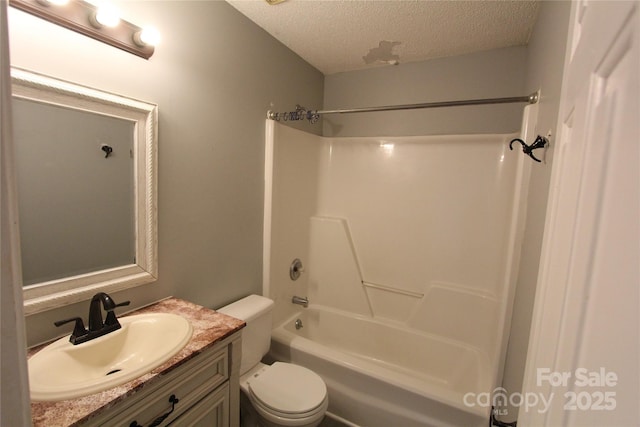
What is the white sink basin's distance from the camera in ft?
2.62

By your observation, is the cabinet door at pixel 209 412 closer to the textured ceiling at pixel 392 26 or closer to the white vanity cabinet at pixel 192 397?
the white vanity cabinet at pixel 192 397

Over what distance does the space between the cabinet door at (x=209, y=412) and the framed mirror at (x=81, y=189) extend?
0.59 metres

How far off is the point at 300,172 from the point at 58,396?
1.92 m

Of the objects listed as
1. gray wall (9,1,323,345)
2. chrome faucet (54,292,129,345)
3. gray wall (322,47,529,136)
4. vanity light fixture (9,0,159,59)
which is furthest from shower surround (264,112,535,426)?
Result: chrome faucet (54,292,129,345)

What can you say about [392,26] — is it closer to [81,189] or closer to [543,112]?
[543,112]

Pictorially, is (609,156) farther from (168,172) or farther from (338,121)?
(338,121)

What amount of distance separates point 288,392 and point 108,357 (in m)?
0.88

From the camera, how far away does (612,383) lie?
256 mm

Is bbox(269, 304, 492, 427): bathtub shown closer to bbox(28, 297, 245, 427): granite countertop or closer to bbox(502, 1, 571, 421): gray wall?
bbox(502, 1, 571, 421): gray wall

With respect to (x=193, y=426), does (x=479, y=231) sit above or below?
above

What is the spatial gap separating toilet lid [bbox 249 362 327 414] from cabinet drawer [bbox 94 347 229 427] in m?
0.37

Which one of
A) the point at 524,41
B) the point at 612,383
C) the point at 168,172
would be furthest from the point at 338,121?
the point at 612,383

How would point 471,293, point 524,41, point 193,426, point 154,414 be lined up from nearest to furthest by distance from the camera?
point 154,414 → point 193,426 → point 524,41 → point 471,293

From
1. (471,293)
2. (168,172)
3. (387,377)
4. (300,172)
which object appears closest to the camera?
(168,172)
